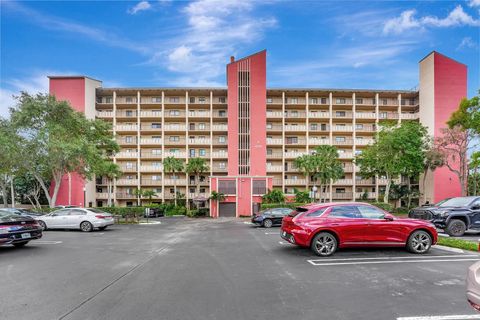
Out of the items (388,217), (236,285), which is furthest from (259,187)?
(236,285)

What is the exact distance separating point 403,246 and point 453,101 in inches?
1751

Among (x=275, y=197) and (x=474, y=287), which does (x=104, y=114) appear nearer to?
(x=275, y=197)

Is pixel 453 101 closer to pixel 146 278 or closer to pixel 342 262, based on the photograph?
pixel 342 262

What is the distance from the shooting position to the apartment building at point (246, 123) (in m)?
43.2

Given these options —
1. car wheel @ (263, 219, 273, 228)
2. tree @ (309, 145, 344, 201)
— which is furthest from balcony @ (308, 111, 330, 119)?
car wheel @ (263, 219, 273, 228)

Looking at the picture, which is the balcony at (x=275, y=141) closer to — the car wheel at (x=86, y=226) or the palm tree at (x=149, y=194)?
the palm tree at (x=149, y=194)

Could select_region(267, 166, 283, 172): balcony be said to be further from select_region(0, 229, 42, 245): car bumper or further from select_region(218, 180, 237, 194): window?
select_region(0, 229, 42, 245): car bumper

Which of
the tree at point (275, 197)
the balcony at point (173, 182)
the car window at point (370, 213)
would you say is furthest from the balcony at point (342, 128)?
the car window at point (370, 213)

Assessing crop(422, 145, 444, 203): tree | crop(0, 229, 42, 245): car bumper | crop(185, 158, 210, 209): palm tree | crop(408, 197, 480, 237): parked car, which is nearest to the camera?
crop(0, 229, 42, 245): car bumper

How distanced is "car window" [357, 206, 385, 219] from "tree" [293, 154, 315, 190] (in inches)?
1293

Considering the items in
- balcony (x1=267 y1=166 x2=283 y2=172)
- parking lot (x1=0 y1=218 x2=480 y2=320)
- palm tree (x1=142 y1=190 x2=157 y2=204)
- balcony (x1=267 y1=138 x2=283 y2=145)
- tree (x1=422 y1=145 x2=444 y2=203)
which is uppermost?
balcony (x1=267 y1=138 x2=283 y2=145)

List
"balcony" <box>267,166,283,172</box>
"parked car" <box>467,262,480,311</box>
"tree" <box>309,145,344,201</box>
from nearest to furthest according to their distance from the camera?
"parked car" <box>467,262,480,311</box>, "tree" <box>309,145,344,201</box>, "balcony" <box>267,166,283,172</box>

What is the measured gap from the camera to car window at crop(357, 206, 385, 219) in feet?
28.9

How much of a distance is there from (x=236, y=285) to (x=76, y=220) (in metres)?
14.5
